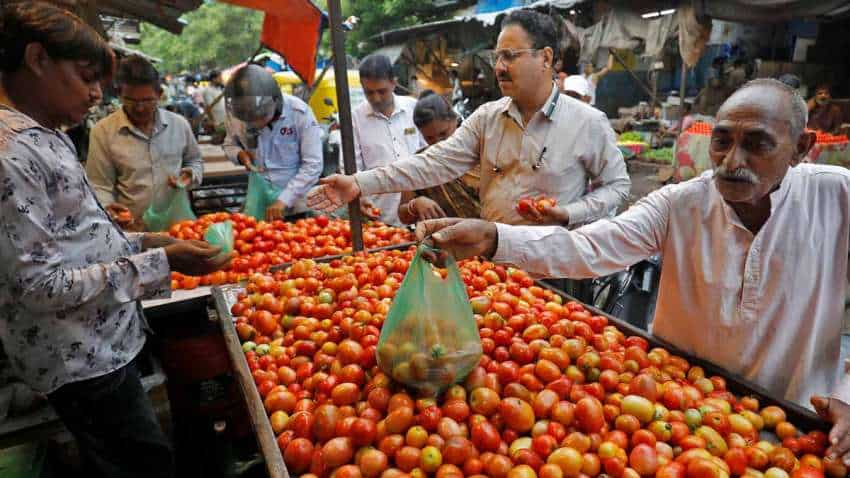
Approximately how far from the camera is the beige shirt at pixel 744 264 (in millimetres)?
1903

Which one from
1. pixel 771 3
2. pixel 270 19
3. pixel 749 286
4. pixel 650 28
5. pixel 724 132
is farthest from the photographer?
pixel 650 28

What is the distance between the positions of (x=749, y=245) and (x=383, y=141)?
3.79 metres

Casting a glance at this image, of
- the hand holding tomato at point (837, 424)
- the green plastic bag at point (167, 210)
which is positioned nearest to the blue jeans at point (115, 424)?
the green plastic bag at point (167, 210)

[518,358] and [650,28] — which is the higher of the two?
[650,28]

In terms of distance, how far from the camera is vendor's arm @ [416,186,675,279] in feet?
6.35

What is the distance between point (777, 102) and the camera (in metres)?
1.73

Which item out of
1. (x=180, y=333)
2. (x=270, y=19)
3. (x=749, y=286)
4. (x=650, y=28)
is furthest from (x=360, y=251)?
(x=650, y=28)

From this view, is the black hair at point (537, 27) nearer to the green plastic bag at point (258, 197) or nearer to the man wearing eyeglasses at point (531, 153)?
the man wearing eyeglasses at point (531, 153)

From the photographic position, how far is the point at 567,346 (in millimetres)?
2057

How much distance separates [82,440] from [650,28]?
10.6 metres

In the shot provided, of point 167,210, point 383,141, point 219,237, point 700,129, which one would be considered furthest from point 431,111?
point 700,129

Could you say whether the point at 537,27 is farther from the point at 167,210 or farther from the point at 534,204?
the point at 167,210

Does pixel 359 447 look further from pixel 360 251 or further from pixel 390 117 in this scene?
pixel 390 117

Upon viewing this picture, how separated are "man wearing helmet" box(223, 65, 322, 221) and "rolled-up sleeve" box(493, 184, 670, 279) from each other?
10.3ft
